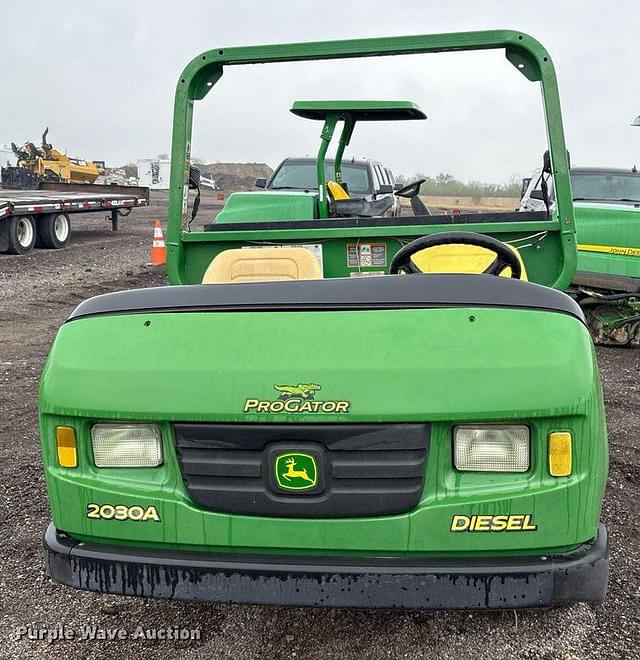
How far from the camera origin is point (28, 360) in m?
6.03

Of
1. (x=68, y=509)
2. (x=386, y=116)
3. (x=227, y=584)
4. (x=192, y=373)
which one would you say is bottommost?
(x=227, y=584)

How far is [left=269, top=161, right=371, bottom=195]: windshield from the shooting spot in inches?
383

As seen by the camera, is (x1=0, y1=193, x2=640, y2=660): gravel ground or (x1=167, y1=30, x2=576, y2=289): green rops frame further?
(x1=167, y1=30, x2=576, y2=289): green rops frame

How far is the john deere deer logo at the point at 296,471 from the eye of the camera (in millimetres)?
1866

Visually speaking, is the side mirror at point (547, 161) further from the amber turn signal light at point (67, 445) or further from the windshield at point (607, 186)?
the windshield at point (607, 186)

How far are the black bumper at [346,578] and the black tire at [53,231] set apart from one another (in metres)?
12.9

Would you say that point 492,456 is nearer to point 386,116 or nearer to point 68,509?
point 68,509

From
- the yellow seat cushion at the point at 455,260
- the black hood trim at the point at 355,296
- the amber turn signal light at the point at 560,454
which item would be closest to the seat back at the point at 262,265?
the yellow seat cushion at the point at 455,260

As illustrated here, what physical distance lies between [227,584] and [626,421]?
3.47m

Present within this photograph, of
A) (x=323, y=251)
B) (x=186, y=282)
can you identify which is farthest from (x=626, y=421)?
(x=186, y=282)

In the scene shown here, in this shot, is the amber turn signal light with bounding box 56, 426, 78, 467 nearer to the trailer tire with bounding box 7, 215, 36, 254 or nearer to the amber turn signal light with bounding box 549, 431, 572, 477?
the amber turn signal light with bounding box 549, 431, 572, 477

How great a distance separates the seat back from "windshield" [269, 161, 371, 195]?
21.3 feet

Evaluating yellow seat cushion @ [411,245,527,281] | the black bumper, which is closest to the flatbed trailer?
yellow seat cushion @ [411,245,527,281]

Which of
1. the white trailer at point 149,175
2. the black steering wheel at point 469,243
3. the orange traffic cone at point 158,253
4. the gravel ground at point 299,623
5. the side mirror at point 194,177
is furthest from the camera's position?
the white trailer at point 149,175
